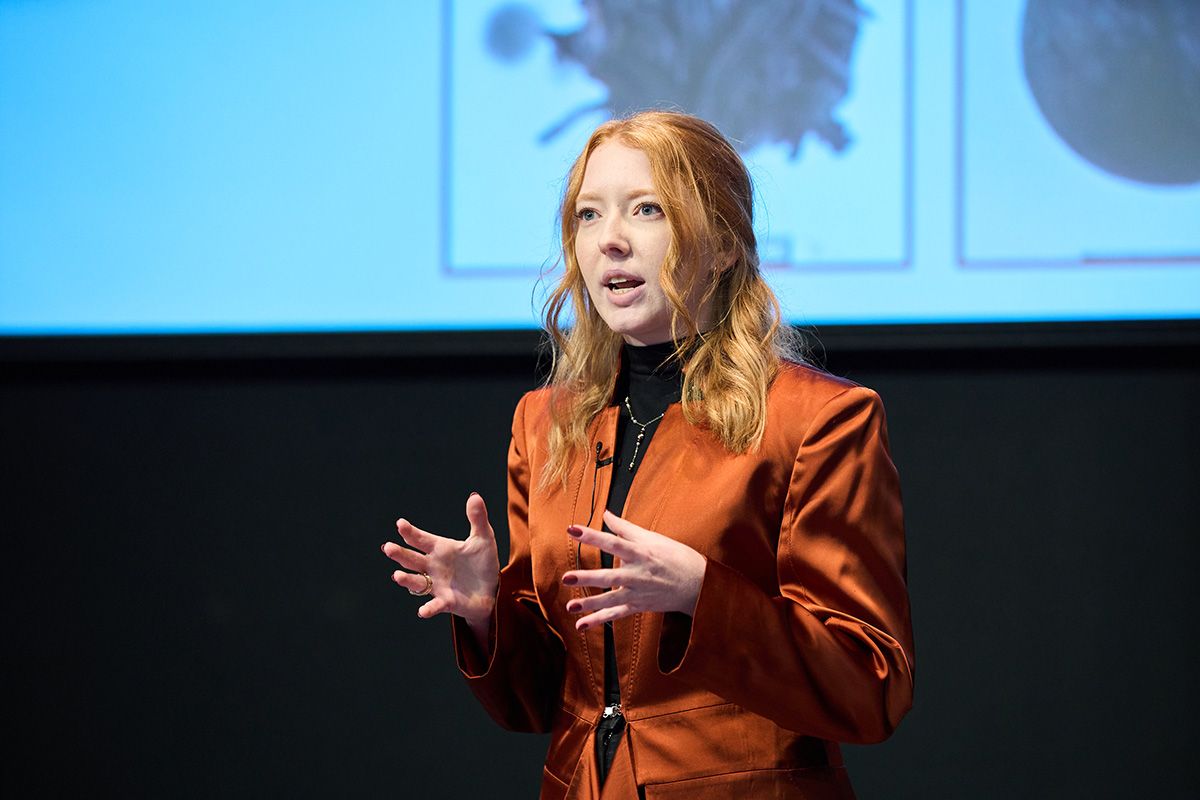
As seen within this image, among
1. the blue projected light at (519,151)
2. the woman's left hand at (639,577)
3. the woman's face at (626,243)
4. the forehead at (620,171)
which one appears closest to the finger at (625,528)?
the woman's left hand at (639,577)

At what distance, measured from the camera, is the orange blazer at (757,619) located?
1.29m

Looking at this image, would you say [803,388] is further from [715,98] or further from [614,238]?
[715,98]

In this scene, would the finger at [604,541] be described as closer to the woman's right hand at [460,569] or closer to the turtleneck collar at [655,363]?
the woman's right hand at [460,569]

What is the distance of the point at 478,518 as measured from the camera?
1.52 meters

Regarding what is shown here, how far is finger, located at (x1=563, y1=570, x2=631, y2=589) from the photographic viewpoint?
1.20 meters

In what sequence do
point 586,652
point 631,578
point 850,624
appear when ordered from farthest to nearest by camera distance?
Result: 1. point 586,652
2. point 850,624
3. point 631,578

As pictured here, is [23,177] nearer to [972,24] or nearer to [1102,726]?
[972,24]

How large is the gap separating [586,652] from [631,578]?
305 mm

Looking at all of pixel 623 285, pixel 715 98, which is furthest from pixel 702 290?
pixel 715 98

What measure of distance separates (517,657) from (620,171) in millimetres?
602

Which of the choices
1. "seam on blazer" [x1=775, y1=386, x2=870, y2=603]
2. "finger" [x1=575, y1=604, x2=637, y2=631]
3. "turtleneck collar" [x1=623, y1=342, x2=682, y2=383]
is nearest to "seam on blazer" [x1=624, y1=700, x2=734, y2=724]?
"seam on blazer" [x1=775, y1=386, x2=870, y2=603]

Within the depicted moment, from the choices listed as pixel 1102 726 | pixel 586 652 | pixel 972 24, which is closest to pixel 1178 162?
pixel 972 24

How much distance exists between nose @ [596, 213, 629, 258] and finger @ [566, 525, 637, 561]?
0.43 metres

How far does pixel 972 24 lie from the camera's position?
276cm
